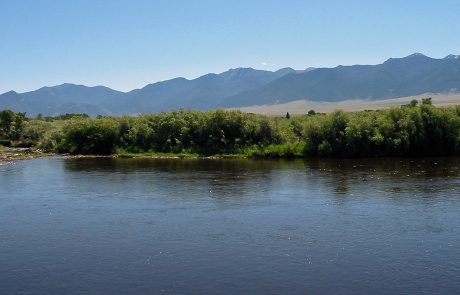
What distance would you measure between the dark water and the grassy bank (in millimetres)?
20580

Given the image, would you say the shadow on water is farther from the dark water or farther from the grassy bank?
the grassy bank

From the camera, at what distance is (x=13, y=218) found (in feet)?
126

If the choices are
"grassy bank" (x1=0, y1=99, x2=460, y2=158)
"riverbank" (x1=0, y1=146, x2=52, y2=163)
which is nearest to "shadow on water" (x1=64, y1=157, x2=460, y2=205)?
"grassy bank" (x1=0, y1=99, x2=460, y2=158)

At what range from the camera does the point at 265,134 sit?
291 ft

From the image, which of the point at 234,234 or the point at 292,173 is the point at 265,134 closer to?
the point at 292,173

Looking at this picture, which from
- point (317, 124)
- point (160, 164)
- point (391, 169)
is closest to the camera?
point (391, 169)

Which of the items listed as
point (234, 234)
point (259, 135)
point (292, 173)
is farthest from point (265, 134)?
→ point (234, 234)

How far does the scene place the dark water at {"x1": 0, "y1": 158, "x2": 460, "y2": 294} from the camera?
80.5 ft

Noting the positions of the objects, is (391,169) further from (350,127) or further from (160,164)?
(160,164)

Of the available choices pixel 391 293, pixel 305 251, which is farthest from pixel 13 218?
pixel 391 293

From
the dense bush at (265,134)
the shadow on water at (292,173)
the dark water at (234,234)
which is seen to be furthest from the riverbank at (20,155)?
the dark water at (234,234)

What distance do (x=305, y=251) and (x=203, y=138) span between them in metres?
63.5

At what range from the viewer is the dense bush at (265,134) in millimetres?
78688

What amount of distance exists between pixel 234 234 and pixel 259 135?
2242 inches
